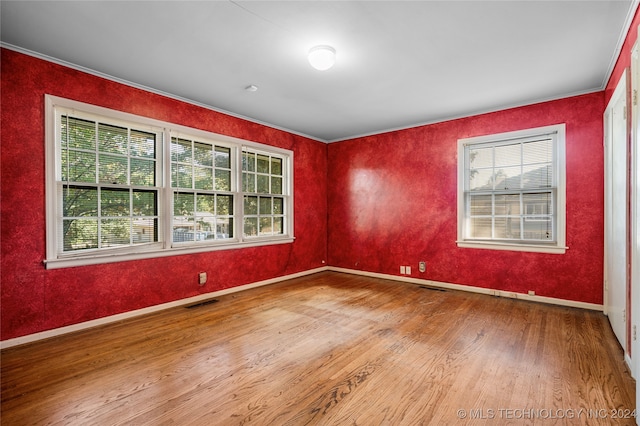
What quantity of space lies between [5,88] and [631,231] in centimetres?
535

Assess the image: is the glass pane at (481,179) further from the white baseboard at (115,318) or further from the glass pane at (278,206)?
the white baseboard at (115,318)

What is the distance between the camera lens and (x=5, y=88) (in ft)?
8.84

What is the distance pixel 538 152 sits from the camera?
4121mm

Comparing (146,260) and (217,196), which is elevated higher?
(217,196)

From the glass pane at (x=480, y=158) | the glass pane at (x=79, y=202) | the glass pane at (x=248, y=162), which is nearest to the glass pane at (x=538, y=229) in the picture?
the glass pane at (x=480, y=158)

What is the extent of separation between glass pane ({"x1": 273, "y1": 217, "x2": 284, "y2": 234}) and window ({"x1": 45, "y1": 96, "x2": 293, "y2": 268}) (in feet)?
0.52

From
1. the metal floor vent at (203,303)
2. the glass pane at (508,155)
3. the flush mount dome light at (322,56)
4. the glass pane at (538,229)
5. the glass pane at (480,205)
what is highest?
the flush mount dome light at (322,56)

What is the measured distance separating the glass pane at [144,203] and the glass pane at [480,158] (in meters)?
4.59

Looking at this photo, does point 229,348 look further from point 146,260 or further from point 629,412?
point 629,412

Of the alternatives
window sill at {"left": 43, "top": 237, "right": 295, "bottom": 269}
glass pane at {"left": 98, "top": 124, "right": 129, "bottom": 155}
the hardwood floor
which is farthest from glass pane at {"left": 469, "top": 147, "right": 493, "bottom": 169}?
glass pane at {"left": 98, "top": 124, "right": 129, "bottom": 155}

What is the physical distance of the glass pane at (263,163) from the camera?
5.05m

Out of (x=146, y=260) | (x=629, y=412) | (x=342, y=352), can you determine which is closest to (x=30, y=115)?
(x=146, y=260)

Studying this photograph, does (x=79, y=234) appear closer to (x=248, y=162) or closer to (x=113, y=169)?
(x=113, y=169)

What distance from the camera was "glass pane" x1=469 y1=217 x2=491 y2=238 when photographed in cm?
453
